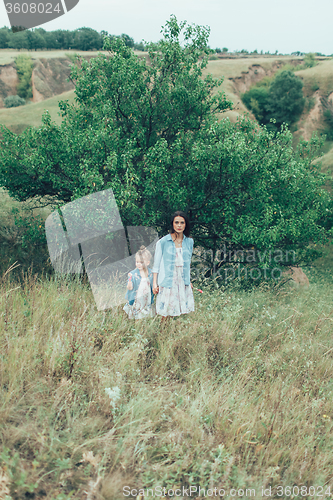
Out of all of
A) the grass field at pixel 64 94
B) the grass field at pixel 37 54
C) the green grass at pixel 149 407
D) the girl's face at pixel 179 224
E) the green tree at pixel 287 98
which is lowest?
the green grass at pixel 149 407

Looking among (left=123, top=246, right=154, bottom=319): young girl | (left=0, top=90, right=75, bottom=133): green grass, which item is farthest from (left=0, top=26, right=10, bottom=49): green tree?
(left=123, top=246, right=154, bottom=319): young girl

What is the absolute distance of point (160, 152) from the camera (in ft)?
21.2

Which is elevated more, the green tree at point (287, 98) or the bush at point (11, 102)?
the bush at point (11, 102)

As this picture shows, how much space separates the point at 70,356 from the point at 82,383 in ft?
0.86

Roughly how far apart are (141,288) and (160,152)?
3353mm

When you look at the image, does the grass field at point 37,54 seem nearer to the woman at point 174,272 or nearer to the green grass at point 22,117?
the green grass at point 22,117

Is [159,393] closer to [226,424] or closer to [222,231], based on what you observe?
[226,424]

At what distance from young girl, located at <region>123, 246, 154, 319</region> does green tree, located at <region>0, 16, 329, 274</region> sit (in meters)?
2.16

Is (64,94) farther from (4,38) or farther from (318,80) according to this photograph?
(4,38)

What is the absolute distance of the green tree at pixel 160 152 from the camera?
6.61 meters

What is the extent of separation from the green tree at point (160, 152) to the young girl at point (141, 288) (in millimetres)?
2161

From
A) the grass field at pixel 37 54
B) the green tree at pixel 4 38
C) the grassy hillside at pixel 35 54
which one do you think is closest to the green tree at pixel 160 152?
the grass field at pixel 37 54

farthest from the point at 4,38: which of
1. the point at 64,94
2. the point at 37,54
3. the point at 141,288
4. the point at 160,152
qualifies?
the point at 141,288

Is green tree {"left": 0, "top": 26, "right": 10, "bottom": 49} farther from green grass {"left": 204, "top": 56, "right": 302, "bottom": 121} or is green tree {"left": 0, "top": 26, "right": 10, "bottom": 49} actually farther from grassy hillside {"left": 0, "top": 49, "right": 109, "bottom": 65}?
green grass {"left": 204, "top": 56, "right": 302, "bottom": 121}
